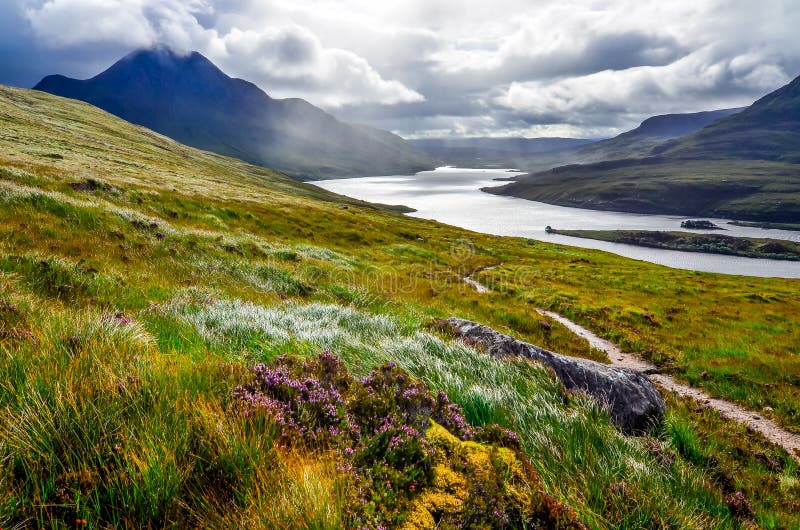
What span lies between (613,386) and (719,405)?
8.94 m

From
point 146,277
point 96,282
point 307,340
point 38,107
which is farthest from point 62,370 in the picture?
point 38,107

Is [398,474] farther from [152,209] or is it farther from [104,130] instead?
[104,130]

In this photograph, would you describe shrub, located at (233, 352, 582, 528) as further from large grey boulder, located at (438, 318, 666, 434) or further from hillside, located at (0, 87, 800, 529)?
large grey boulder, located at (438, 318, 666, 434)

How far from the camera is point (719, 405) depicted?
1242cm

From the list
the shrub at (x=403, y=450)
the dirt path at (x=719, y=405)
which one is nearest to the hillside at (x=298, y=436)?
the shrub at (x=403, y=450)

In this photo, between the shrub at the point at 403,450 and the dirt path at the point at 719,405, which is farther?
the dirt path at the point at 719,405

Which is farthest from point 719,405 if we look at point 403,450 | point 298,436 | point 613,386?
point 298,436

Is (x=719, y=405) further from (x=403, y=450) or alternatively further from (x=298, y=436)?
(x=298, y=436)

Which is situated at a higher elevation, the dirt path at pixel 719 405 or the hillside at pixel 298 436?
the hillside at pixel 298 436

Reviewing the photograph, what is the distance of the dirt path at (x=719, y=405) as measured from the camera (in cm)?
985

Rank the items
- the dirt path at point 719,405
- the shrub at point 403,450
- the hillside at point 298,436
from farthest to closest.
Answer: the dirt path at point 719,405, the shrub at point 403,450, the hillside at point 298,436

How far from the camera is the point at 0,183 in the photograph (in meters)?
17.5

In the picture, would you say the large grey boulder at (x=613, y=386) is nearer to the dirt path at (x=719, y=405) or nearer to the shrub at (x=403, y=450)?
the shrub at (x=403, y=450)

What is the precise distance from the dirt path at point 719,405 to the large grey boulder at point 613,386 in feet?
17.7
